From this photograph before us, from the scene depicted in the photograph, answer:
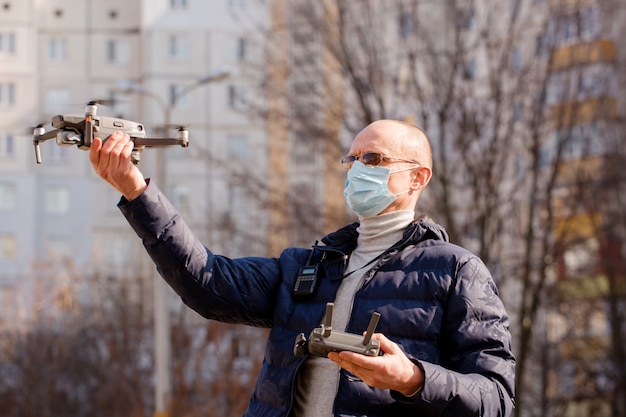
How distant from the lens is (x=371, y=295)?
333 cm

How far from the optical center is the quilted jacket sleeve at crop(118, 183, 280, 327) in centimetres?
336

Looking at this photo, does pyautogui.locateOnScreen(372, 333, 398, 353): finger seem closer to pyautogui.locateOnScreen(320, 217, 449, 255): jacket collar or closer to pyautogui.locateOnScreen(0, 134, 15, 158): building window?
pyautogui.locateOnScreen(320, 217, 449, 255): jacket collar

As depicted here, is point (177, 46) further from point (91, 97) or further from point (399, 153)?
point (399, 153)

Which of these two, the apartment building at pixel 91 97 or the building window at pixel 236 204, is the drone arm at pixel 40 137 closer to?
the apartment building at pixel 91 97

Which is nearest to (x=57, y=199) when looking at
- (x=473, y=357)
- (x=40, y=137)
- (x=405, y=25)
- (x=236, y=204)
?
(x=236, y=204)

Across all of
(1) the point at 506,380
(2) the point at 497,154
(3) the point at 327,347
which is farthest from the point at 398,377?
(2) the point at 497,154

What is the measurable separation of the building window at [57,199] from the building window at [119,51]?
194 inches

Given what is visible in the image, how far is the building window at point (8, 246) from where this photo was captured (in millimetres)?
32594

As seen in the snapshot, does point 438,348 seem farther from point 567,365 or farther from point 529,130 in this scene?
point 567,365

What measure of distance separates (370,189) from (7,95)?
83.0 feet

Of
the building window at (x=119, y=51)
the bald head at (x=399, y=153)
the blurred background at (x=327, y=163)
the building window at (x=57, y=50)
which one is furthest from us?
the building window at (x=119, y=51)

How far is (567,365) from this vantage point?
21.2m

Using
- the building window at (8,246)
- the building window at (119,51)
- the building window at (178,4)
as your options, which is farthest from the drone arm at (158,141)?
the building window at (8,246)

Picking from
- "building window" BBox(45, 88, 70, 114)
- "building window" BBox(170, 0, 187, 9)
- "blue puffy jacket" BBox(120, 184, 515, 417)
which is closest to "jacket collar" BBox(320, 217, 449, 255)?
"blue puffy jacket" BBox(120, 184, 515, 417)
